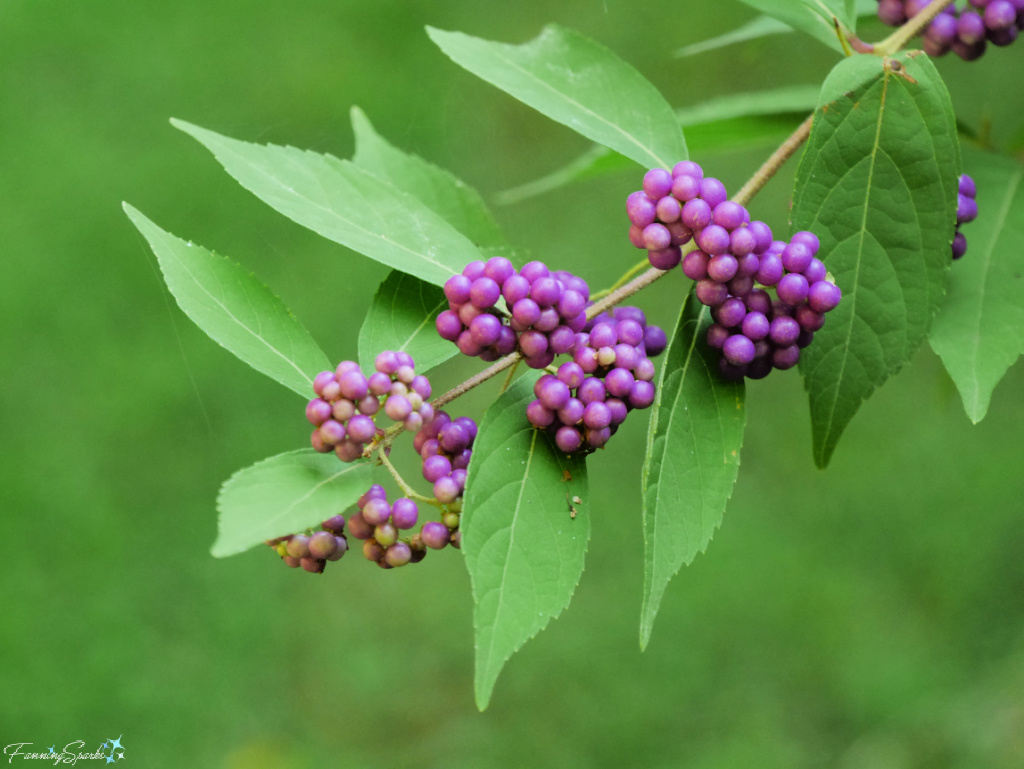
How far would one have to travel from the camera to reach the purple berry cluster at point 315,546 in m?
0.75

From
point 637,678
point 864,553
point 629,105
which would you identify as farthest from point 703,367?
point 864,553

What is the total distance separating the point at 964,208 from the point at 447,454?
0.56 m

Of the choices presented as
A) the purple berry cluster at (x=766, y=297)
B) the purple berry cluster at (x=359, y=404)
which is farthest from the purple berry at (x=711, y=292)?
the purple berry cluster at (x=359, y=404)

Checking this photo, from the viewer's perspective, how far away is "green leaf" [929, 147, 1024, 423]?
862 millimetres

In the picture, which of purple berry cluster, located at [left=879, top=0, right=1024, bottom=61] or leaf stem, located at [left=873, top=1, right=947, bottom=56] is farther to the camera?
purple berry cluster, located at [left=879, top=0, right=1024, bottom=61]

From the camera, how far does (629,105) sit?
936 mm

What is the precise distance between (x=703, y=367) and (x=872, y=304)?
147 mm

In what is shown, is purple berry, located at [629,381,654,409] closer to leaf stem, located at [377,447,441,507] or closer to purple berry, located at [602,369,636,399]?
purple berry, located at [602,369,636,399]

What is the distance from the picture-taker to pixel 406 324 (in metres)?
0.82

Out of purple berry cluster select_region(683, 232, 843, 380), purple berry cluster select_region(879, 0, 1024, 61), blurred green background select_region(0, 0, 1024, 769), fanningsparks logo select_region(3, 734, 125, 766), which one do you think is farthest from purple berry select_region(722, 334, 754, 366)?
blurred green background select_region(0, 0, 1024, 769)

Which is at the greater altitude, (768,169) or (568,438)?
(768,169)

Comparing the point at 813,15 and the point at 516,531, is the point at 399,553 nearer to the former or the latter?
the point at 516,531

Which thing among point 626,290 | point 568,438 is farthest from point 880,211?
point 568,438

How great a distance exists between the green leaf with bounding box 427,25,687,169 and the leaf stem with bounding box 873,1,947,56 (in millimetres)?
194
